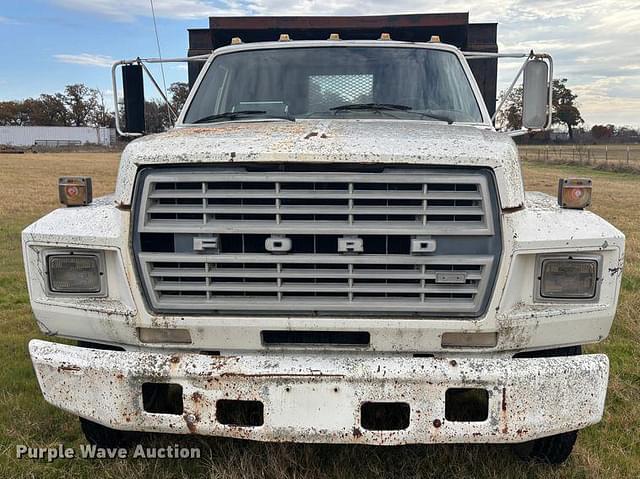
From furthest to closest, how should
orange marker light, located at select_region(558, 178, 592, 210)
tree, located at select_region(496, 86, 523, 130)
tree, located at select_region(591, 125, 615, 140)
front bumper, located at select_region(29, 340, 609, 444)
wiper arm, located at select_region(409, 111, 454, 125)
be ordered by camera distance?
tree, located at select_region(591, 125, 615, 140), tree, located at select_region(496, 86, 523, 130), wiper arm, located at select_region(409, 111, 454, 125), orange marker light, located at select_region(558, 178, 592, 210), front bumper, located at select_region(29, 340, 609, 444)

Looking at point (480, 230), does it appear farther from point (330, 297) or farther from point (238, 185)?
point (238, 185)

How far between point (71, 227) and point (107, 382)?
734mm

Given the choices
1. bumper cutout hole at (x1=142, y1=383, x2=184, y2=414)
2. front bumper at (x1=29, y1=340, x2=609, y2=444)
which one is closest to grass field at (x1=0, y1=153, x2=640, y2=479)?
bumper cutout hole at (x1=142, y1=383, x2=184, y2=414)

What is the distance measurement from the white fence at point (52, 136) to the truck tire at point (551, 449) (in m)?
87.2

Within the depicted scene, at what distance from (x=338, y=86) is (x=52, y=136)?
305ft

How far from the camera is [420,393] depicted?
252cm

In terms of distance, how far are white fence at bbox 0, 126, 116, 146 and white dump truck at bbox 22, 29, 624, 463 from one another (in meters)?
86.8

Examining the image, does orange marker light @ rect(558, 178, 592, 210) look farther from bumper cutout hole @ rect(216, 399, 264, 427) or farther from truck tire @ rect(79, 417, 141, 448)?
truck tire @ rect(79, 417, 141, 448)

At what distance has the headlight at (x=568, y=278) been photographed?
2623mm

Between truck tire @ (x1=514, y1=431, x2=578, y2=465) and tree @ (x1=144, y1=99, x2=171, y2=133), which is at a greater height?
tree @ (x1=144, y1=99, x2=171, y2=133)

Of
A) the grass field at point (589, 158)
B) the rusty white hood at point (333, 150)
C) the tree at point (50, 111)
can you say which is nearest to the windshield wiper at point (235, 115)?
the rusty white hood at point (333, 150)

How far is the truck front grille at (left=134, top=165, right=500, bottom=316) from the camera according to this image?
2.57 meters

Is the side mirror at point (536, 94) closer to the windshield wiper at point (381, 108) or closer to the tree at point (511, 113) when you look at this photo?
the tree at point (511, 113)

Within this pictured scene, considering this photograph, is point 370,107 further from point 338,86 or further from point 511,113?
point 511,113
